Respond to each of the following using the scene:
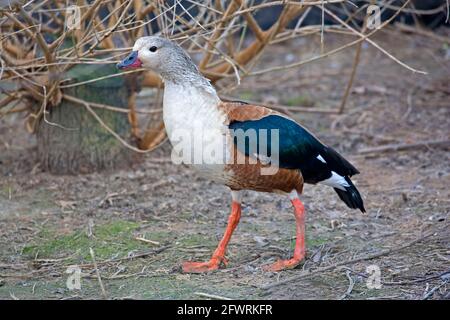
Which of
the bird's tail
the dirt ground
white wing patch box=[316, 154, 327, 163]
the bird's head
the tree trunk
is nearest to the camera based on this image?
the dirt ground

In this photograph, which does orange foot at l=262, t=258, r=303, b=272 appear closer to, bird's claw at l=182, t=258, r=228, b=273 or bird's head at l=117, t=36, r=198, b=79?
bird's claw at l=182, t=258, r=228, b=273

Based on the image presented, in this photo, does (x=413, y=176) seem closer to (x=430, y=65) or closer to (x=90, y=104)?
(x=90, y=104)

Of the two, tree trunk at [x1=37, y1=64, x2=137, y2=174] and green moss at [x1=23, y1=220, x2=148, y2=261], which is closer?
green moss at [x1=23, y1=220, x2=148, y2=261]

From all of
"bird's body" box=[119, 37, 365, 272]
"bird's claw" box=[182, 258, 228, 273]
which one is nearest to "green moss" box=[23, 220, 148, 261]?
"bird's claw" box=[182, 258, 228, 273]

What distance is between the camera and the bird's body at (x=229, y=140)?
4.55 meters

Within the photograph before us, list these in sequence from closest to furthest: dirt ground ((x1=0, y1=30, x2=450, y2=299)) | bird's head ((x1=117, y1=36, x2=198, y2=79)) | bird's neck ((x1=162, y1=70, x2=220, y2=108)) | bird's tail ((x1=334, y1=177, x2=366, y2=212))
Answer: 1. dirt ground ((x1=0, y1=30, x2=450, y2=299))
2. bird's neck ((x1=162, y1=70, x2=220, y2=108))
3. bird's head ((x1=117, y1=36, x2=198, y2=79))
4. bird's tail ((x1=334, y1=177, x2=366, y2=212))

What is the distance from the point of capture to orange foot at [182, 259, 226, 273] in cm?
477

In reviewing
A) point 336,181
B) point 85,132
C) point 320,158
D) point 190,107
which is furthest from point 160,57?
point 85,132

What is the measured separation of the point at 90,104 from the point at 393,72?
4.35 m

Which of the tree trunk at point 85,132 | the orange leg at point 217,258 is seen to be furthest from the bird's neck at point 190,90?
the tree trunk at point 85,132

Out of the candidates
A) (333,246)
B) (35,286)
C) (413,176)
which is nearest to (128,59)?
(35,286)

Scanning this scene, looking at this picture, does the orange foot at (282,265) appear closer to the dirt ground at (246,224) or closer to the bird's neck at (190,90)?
the dirt ground at (246,224)

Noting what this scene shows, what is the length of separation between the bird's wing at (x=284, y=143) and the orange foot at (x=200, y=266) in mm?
688
